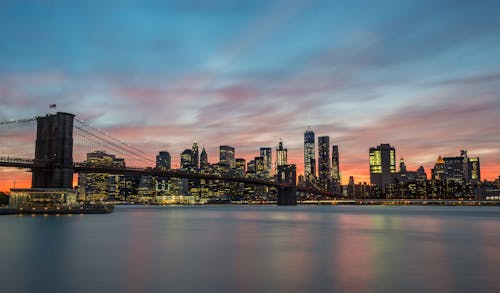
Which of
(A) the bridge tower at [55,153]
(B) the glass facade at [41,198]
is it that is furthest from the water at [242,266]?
(A) the bridge tower at [55,153]

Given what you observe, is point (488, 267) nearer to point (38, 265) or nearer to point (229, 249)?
point (229, 249)

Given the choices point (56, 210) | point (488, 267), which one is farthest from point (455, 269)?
point (56, 210)

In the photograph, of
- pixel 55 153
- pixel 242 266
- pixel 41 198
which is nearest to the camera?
pixel 242 266

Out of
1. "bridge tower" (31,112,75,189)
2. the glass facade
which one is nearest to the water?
the glass facade

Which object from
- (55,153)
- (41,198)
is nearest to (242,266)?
(41,198)

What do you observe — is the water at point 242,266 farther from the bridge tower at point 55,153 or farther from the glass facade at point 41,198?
the bridge tower at point 55,153

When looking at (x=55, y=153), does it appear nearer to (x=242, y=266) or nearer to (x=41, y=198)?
(x=41, y=198)

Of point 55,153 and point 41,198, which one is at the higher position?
point 55,153

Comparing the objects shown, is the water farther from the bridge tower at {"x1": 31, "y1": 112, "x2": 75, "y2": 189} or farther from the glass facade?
the bridge tower at {"x1": 31, "y1": 112, "x2": 75, "y2": 189}
